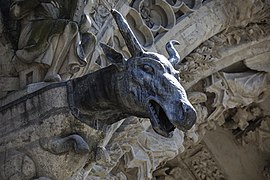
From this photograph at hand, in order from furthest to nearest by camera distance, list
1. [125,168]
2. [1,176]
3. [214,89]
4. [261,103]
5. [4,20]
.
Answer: [261,103]
[214,89]
[125,168]
[4,20]
[1,176]

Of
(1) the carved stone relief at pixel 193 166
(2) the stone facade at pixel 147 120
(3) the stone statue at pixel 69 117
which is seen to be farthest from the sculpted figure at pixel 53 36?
(1) the carved stone relief at pixel 193 166

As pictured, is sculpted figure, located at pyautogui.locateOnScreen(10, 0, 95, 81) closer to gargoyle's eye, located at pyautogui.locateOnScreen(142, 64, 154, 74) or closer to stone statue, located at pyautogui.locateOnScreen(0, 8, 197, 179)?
stone statue, located at pyautogui.locateOnScreen(0, 8, 197, 179)

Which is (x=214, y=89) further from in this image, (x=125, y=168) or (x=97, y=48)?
(x=97, y=48)

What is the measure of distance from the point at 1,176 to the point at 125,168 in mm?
1335

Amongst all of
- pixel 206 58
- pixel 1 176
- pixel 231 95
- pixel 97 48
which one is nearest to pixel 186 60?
pixel 206 58

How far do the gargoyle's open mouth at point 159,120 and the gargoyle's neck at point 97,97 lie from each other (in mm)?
216

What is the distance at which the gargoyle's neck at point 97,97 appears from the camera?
3.71m

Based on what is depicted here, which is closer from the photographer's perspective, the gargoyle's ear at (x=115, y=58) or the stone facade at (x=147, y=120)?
the gargoyle's ear at (x=115, y=58)

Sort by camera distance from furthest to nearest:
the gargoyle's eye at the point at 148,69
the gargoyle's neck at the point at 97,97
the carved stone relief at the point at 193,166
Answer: the carved stone relief at the point at 193,166 → the gargoyle's neck at the point at 97,97 → the gargoyle's eye at the point at 148,69

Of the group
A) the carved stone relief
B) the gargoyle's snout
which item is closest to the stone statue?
the gargoyle's snout

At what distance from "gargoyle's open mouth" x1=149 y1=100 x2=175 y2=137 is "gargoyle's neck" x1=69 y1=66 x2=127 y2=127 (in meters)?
0.22

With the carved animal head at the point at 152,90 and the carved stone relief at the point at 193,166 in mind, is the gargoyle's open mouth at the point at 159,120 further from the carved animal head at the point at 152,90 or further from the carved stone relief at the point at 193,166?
the carved stone relief at the point at 193,166

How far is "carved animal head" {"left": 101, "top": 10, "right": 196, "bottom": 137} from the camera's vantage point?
3416 mm

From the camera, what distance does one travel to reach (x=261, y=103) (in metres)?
6.20
